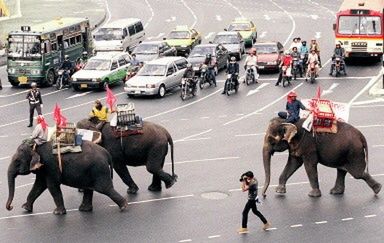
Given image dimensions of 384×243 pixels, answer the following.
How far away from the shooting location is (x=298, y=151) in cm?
2205

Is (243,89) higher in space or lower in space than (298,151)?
lower

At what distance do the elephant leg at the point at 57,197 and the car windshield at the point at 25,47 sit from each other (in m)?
20.5

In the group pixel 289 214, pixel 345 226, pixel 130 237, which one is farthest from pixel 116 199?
pixel 345 226

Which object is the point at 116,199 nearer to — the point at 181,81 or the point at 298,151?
the point at 298,151

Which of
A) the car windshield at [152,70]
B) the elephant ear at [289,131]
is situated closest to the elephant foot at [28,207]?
the elephant ear at [289,131]

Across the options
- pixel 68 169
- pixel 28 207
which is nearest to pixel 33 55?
pixel 28 207

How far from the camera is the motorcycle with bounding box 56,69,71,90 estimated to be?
40438 mm

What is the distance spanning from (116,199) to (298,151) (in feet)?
15.3

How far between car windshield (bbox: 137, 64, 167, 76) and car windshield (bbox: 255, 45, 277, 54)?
6280 mm

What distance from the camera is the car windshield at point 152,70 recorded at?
3850cm

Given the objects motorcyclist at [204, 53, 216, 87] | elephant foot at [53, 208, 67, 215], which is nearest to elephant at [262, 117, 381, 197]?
elephant foot at [53, 208, 67, 215]

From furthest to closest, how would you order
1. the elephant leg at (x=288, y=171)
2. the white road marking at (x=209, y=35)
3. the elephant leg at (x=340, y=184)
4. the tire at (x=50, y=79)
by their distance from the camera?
the white road marking at (x=209, y=35)
the tire at (x=50, y=79)
the elephant leg at (x=288, y=171)
the elephant leg at (x=340, y=184)

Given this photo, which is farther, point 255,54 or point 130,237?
point 255,54

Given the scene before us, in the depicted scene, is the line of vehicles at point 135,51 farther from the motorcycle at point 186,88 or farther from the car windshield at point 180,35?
the motorcycle at point 186,88
